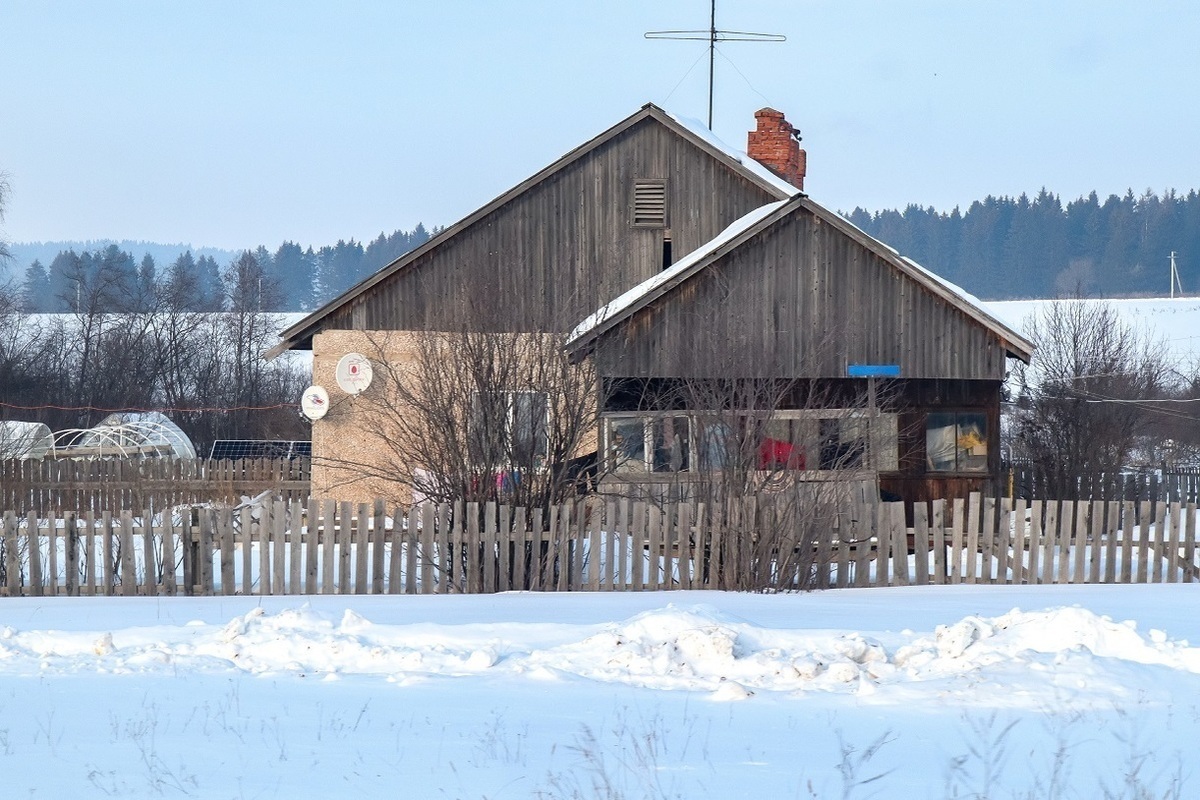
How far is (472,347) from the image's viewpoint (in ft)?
40.5

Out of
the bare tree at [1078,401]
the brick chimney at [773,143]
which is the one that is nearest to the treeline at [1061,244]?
the bare tree at [1078,401]

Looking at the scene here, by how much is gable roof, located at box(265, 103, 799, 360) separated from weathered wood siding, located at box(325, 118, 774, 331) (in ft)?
0.46

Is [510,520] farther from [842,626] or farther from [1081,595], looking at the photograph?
[1081,595]

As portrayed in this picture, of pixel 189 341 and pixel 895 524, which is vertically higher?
pixel 189 341

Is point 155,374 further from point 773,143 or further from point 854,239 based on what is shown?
point 854,239

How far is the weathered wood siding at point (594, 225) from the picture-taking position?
2091cm

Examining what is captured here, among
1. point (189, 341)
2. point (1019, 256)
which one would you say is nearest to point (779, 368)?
point (189, 341)

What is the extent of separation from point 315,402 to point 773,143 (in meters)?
10.4

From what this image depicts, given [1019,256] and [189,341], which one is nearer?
[189,341]

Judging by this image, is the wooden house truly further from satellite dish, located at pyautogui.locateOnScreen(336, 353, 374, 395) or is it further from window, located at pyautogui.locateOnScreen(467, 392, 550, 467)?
window, located at pyautogui.locateOnScreen(467, 392, 550, 467)

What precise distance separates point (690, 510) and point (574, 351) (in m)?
2.15

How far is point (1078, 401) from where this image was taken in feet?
91.2

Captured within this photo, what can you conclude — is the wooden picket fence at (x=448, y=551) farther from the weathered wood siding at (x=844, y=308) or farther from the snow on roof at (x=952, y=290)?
the snow on roof at (x=952, y=290)

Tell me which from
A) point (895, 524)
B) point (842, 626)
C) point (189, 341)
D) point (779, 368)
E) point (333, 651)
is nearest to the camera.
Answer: point (333, 651)
